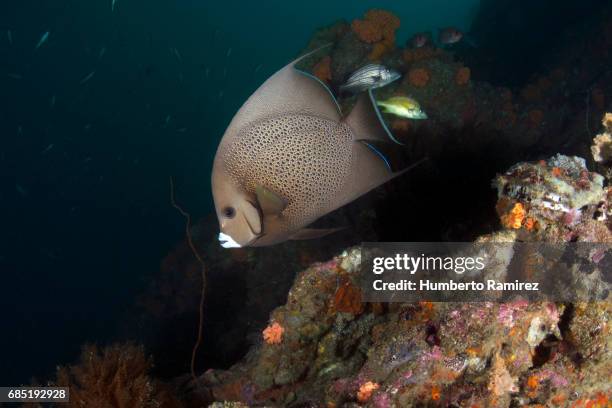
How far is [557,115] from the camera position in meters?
9.79

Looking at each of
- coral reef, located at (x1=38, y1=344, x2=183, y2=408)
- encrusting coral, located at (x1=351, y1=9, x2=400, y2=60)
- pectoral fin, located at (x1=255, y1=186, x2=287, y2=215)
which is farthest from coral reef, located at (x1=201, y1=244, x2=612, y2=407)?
encrusting coral, located at (x1=351, y1=9, x2=400, y2=60)

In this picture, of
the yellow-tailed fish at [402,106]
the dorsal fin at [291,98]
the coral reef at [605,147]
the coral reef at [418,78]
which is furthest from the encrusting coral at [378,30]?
the dorsal fin at [291,98]

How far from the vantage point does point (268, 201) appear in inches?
80.1

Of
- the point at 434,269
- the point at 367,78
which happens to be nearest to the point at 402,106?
the point at 367,78

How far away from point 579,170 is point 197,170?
186ft

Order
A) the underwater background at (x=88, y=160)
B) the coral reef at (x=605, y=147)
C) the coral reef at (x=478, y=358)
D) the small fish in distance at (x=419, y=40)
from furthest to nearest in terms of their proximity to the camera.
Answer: the underwater background at (x=88, y=160), the small fish in distance at (x=419, y=40), the coral reef at (x=605, y=147), the coral reef at (x=478, y=358)

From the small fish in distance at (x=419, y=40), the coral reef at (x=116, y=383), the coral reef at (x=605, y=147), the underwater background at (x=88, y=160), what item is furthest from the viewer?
the underwater background at (x=88, y=160)

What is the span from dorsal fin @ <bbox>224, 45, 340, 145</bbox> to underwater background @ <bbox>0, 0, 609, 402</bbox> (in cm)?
244

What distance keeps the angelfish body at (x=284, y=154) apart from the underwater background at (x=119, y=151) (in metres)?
→ 2.40

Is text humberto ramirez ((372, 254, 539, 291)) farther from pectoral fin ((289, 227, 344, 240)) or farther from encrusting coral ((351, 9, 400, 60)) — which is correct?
encrusting coral ((351, 9, 400, 60))

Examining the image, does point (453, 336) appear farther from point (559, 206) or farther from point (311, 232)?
point (559, 206)

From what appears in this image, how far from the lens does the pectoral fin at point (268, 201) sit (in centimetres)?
202

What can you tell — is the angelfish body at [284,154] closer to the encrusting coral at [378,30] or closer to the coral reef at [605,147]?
the coral reef at [605,147]

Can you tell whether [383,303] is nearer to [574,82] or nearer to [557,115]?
[557,115]
